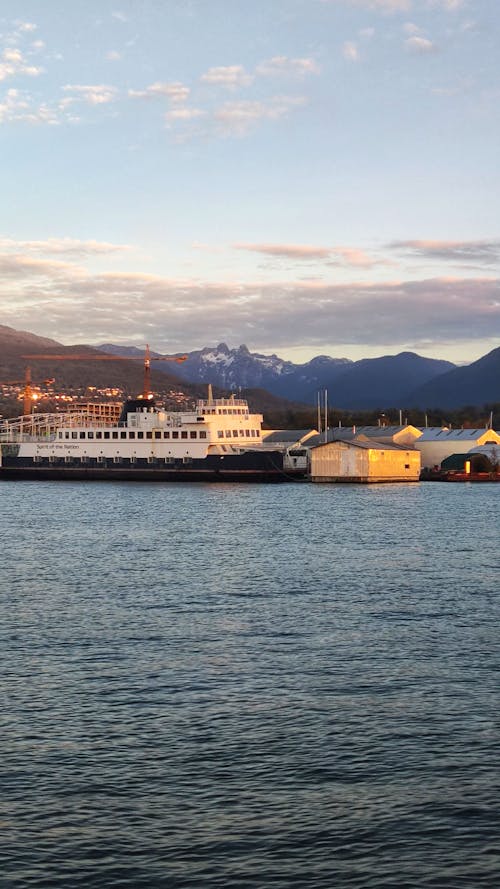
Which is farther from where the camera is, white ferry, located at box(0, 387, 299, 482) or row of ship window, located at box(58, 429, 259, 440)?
row of ship window, located at box(58, 429, 259, 440)

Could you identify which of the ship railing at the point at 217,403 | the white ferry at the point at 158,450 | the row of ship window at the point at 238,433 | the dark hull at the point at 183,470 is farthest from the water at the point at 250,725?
the ship railing at the point at 217,403

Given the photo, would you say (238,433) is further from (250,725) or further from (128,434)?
(250,725)

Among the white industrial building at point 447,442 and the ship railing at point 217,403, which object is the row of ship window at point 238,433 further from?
the white industrial building at point 447,442

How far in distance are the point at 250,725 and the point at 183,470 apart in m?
96.0

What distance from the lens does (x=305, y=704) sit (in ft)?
66.1

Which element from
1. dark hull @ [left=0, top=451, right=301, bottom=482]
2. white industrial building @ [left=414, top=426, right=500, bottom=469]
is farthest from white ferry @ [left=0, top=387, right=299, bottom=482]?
white industrial building @ [left=414, top=426, right=500, bottom=469]

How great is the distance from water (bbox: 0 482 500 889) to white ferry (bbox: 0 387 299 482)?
233 ft

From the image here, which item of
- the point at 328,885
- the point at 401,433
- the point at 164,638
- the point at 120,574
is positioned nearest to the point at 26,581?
the point at 120,574

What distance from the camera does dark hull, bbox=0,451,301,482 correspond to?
112188mm

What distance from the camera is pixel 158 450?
4619 inches

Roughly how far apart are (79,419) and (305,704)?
12224 centimetres

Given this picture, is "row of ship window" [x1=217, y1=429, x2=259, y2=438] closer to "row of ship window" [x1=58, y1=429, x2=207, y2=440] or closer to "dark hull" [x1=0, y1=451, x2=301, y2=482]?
"row of ship window" [x1=58, y1=429, x2=207, y2=440]

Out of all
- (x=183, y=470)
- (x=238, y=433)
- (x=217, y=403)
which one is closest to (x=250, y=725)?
(x=183, y=470)

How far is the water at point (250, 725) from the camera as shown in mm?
13461
